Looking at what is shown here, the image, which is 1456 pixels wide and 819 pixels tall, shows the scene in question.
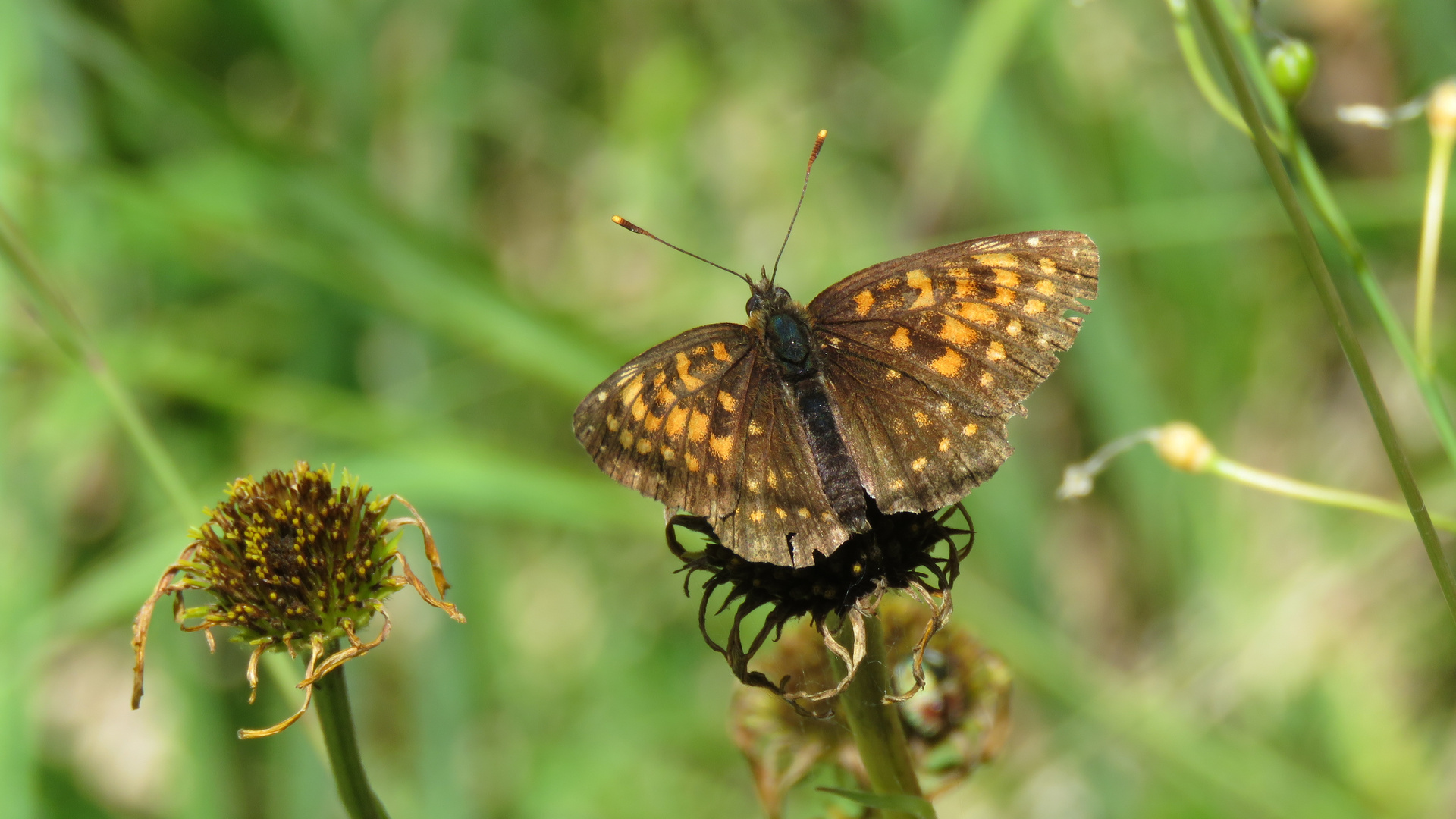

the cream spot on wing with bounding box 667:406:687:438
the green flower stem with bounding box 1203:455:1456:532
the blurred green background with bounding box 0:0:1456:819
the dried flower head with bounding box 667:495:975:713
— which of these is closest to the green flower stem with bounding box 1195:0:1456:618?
the green flower stem with bounding box 1203:455:1456:532

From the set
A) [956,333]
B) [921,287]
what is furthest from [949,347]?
[921,287]

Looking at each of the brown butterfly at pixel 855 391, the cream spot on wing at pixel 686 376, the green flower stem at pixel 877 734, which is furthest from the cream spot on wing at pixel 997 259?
the green flower stem at pixel 877 734

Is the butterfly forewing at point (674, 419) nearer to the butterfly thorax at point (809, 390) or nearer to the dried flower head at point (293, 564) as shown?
the butterfly thorax at point (809, 390)

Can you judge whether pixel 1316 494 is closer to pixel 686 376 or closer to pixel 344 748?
pixel 686 376

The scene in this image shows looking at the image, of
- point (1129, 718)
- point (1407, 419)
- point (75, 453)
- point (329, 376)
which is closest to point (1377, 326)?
point (1407, 419)

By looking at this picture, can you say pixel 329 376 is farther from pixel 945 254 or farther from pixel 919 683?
pixel 919 683

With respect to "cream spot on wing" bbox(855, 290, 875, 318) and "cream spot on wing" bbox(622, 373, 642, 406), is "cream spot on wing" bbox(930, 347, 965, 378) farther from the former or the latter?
"cream spot on wing" bbox(622, 373, 642, 406)
